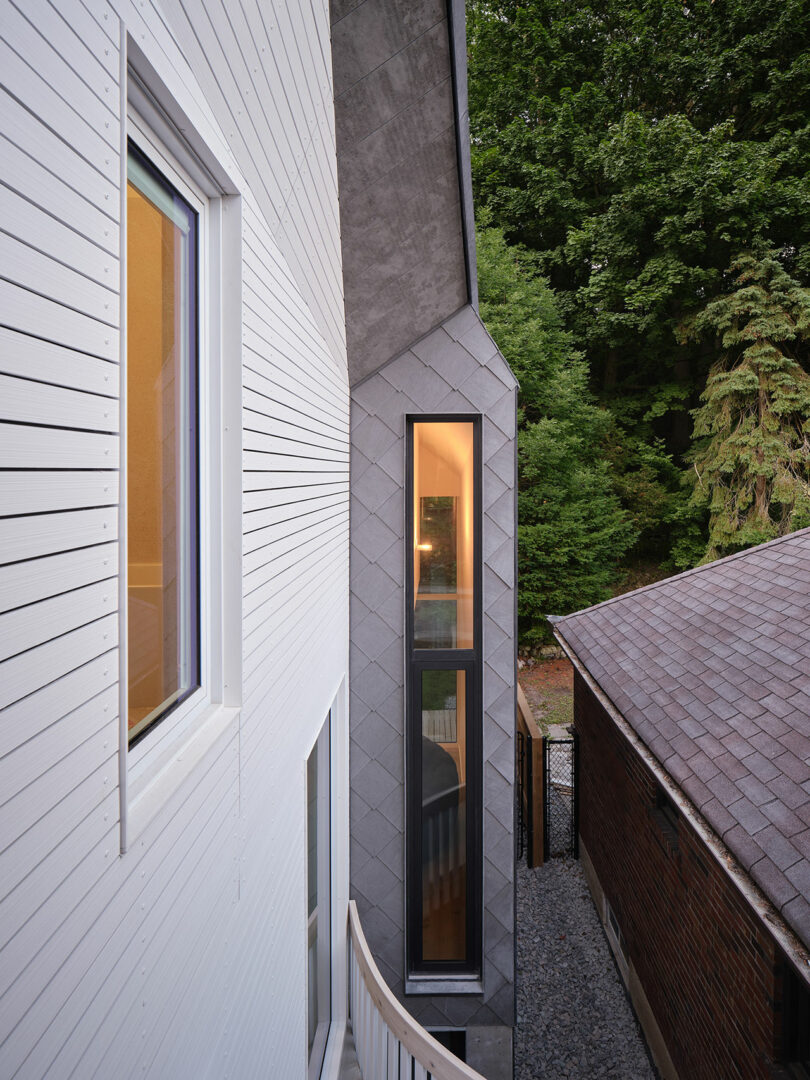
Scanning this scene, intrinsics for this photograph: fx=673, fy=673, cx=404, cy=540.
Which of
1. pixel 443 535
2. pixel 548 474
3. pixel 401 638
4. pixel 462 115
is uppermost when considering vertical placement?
pixel 462 115

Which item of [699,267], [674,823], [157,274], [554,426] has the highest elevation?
[699,267]

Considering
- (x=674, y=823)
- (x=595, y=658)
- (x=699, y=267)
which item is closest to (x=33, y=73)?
(x=674, y=823)

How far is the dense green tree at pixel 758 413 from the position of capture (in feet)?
45.3

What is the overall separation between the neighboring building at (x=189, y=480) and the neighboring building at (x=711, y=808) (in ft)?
6.99

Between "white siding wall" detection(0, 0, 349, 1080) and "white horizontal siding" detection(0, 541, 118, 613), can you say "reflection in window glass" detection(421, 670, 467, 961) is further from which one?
"white horizontal siding" detection(0, 541, 118, 613)

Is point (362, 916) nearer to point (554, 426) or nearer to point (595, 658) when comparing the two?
point (595, 658)

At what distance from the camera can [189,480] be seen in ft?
5.30

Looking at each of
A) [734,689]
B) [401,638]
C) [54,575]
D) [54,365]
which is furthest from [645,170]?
[54,575]

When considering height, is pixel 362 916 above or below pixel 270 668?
below

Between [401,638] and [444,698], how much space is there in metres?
0.54

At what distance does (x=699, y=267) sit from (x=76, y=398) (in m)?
16.5

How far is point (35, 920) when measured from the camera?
0.85 m

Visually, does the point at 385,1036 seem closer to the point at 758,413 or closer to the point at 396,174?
the point at 396,174

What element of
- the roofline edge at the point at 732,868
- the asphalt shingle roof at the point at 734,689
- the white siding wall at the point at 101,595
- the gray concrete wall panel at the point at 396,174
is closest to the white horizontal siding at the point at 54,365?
the white siding wall at the point at 101,595
